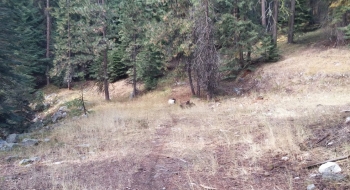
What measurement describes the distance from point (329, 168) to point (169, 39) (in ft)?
47.0

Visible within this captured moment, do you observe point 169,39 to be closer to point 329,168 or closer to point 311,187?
point 329,168

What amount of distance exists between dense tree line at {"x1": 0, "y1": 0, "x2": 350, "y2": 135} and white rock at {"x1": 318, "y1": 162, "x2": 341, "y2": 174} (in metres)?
9.11

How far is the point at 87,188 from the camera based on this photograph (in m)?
4.54

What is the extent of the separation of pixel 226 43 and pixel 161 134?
11.4 metres

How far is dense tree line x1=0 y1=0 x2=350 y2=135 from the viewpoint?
1474cm

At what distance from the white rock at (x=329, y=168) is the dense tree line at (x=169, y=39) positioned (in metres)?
9.11

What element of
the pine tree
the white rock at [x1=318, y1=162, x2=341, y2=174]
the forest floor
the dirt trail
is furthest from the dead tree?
the white rock at [x1=318, y1=162, x2=341, y2=174]

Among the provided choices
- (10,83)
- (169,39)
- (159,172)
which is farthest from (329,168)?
Answer: (169,39)

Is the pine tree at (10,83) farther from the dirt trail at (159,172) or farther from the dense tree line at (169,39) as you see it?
the dirt trail at (159,172)

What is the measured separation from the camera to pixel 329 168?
394cm

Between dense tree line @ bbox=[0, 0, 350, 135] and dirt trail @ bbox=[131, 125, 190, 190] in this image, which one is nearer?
dirt trail @ bbox=[131, 125, 190, 190]

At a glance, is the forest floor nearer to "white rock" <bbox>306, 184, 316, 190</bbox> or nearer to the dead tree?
"white rock" <bbox>306, 184, 316, 190</bbox>

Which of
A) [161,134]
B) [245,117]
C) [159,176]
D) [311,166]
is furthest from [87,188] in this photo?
[245,117]

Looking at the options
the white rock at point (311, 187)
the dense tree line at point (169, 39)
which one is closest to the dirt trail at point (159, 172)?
the white rock at point (311, 187)
